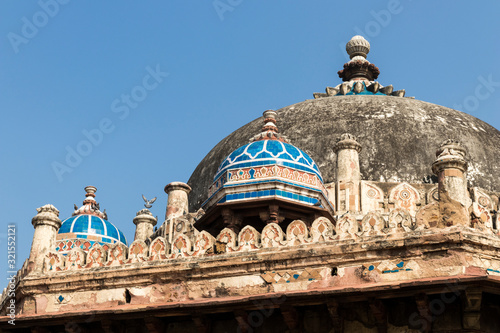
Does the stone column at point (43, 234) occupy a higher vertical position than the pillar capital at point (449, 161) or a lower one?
lower

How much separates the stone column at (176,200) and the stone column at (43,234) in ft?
8.27

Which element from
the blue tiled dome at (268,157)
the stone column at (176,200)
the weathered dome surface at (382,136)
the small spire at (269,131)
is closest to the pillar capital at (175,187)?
the stone column at (176,200)

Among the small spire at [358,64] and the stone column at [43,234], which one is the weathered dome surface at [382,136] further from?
the stone column at [43,234]

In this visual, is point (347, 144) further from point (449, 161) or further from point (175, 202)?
point (449, 161)

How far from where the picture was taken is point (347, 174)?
1577 cm

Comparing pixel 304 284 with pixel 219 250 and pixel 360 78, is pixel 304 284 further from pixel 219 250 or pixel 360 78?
pixel 360 78

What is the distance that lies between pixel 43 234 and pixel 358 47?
12161 millimetres

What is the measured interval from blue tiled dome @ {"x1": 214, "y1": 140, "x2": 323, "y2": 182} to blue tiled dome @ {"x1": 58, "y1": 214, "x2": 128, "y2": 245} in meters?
4.33

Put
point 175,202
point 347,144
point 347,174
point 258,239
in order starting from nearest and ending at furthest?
point 258,239
point 347,174
point 347,144
point 175,202

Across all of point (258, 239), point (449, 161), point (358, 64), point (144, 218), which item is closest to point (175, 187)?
point (144, 218)

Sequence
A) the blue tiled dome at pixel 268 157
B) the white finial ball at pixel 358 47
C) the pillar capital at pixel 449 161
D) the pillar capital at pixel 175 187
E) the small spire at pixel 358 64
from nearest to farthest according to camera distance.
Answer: the pillar capital at pixel 449 161 → the blue tiled dome at pixel 268 157 → the pillar capital at pixel 175 187 → the small spire at pixel 358 64 → the white finial ball at pixel 358 47

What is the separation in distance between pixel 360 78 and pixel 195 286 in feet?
37.5

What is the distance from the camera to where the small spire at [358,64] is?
23328mm

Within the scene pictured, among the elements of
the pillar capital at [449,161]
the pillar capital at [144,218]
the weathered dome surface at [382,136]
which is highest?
the weathered dome surface at [382,136]
